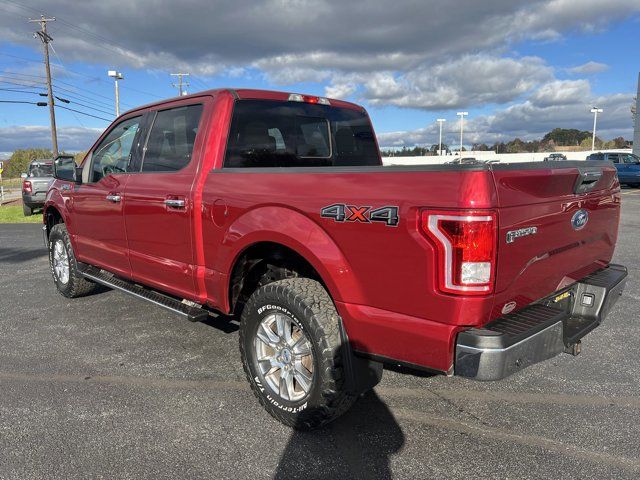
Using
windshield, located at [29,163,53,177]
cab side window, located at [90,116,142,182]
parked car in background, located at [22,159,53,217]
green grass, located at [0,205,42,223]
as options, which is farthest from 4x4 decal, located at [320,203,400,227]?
windshield, located at [29,163,53,177]

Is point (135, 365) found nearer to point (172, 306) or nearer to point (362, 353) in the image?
point (172, 306)

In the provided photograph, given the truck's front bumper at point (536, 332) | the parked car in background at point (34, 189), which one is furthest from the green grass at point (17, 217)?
the truck's front bumper at point (536, 332)

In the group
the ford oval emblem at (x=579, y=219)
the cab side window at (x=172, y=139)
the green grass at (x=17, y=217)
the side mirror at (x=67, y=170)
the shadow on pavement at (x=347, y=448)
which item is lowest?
the green grass at (x=17, y=217)

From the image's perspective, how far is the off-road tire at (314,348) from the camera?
2.66m

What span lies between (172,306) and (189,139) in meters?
1.29

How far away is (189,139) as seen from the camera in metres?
3.74

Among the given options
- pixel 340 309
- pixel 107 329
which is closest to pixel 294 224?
pixel 340 309

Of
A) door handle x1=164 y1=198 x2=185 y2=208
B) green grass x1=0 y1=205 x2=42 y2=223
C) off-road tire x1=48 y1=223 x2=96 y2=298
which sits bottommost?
green grass x1=0 y1=205 x2=42 y2=223

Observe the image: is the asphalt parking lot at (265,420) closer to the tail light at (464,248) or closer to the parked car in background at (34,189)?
the tail light at (464,248)

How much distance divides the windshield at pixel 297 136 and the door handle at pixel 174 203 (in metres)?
0.43

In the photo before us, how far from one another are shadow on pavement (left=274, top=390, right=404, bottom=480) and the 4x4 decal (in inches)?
51.3

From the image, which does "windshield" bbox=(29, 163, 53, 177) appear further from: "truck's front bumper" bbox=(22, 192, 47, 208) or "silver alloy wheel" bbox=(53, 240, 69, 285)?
"silver alloy wheel" bbox=(53, 240, 69, 285)

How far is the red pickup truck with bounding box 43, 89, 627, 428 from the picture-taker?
87.4 inches

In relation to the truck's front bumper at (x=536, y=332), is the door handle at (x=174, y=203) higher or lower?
higher
